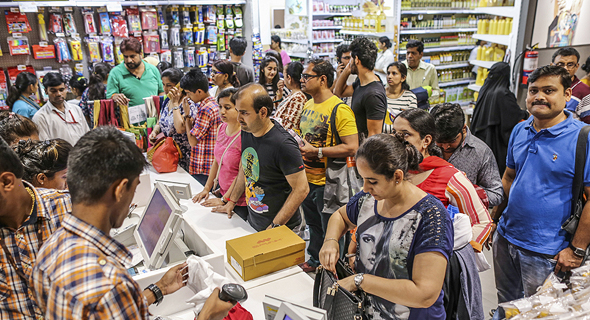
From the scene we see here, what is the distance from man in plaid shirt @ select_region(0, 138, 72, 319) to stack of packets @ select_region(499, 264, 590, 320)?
1.81 metres

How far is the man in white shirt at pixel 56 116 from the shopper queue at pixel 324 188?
12mm

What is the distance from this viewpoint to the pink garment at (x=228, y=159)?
2963mm

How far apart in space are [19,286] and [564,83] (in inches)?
108

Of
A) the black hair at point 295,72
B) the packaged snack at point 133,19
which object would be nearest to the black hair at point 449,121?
the black hair at point 295,72

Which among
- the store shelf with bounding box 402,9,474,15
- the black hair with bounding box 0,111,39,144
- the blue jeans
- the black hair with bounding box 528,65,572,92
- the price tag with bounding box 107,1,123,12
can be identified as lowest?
the blue jeans

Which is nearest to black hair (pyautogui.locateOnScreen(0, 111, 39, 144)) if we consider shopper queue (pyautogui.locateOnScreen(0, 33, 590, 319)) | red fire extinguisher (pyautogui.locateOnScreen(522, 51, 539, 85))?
shopper queue (pyautogui.locateOnScreen(0, 33, 590, 319))

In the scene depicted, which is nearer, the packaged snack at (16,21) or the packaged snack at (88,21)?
the packaged snack at (16,21)

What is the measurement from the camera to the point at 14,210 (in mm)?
1435

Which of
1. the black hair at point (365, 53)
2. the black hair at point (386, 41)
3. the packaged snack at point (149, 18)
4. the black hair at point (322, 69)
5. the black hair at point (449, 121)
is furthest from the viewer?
the black hair at point (386, 41)

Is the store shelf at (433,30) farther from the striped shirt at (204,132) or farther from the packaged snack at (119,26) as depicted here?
the striped shirt at (204,132)

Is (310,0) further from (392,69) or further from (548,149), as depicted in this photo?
(548,149)

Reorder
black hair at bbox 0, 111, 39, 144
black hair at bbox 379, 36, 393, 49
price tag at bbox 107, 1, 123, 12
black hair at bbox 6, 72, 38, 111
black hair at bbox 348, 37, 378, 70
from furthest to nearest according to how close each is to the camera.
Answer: black hair at bbox 379, 36, 393, 49, price tag at bbox 107, 1, 123, 12, black hair at bbox 6, 72, 38, 111, black hair at bbox 348, 37, 378, 70, black hair at bbox 0, 111, 39, 144

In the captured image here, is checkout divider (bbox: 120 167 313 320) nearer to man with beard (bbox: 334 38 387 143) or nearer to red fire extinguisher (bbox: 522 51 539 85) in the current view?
man with beard (bbox: 334 38 387 143)

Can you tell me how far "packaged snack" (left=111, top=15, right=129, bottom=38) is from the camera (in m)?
5.86
